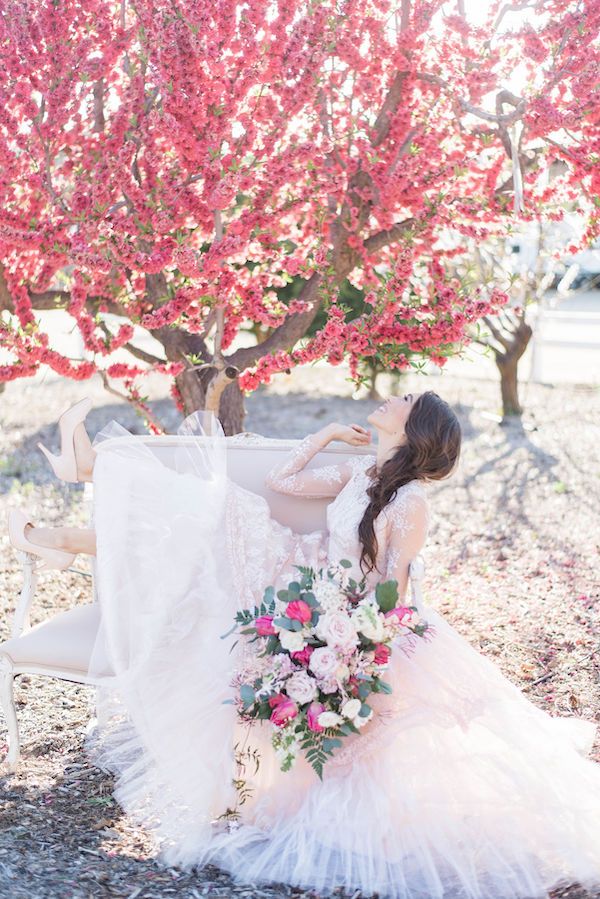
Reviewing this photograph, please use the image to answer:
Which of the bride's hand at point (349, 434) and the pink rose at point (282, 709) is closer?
the pink rose at point (282, 709)

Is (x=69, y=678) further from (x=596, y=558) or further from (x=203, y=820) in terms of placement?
(x=596, y=558)

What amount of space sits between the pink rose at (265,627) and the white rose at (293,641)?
60 millimetres

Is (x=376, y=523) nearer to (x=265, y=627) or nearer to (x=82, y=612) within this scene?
(x=265, y=627)

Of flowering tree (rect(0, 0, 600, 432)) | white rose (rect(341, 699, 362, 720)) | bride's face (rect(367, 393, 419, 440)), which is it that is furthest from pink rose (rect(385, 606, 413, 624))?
flowering tree (rect(0, 0, 600, 432))

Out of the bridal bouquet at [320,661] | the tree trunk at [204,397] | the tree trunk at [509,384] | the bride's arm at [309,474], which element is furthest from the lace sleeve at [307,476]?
the tree trunk at [509,384]

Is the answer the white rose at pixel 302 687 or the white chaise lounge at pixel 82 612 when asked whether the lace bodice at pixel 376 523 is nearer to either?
the white chaise lounge at pixel 82 612

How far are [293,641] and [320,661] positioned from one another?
86 mm

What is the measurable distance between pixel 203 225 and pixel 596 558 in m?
2.90

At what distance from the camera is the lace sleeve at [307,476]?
3469 mm

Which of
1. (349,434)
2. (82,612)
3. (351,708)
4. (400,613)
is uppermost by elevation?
(349,434)

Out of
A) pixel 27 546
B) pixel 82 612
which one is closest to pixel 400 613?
pixel 82 612

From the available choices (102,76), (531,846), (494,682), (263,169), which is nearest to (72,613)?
(494,682)

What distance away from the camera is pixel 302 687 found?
2.71m

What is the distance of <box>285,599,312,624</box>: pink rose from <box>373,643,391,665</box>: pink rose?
20cm
